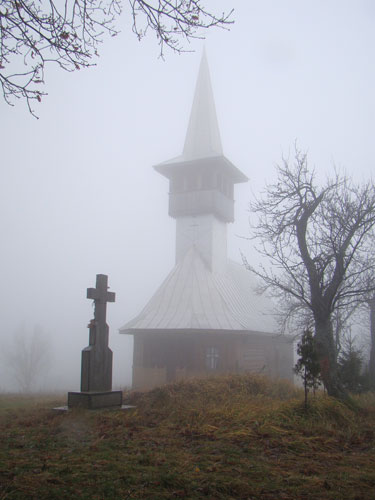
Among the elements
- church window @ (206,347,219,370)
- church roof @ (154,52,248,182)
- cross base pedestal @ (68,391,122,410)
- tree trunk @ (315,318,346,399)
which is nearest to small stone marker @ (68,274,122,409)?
cross base pedestal @ (68,391,122,410)

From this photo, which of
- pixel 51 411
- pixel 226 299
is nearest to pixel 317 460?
pixel 51 411

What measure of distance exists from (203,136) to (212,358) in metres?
14.0

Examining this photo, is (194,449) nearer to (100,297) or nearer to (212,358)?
(100,297)

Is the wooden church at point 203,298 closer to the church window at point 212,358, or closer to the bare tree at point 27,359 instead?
the church window at point 212,358

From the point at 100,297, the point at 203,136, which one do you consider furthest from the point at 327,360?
the point at 203,136

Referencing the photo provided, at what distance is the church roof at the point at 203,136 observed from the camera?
27125 mm

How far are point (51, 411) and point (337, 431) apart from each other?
5.35 metres

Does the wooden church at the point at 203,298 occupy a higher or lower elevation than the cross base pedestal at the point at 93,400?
higher

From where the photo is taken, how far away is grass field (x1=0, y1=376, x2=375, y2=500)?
4301 mm

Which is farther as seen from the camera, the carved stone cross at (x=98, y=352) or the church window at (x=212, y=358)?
the church window at (x=212, y=358)

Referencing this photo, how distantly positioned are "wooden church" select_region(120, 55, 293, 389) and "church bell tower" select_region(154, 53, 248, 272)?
6cm

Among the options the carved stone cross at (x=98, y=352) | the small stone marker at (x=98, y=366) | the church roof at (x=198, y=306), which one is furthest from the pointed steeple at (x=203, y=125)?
the small stone marker at (x=98, y=366)

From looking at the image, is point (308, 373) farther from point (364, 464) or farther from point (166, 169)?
point (166, 169)

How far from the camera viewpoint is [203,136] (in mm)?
28922
